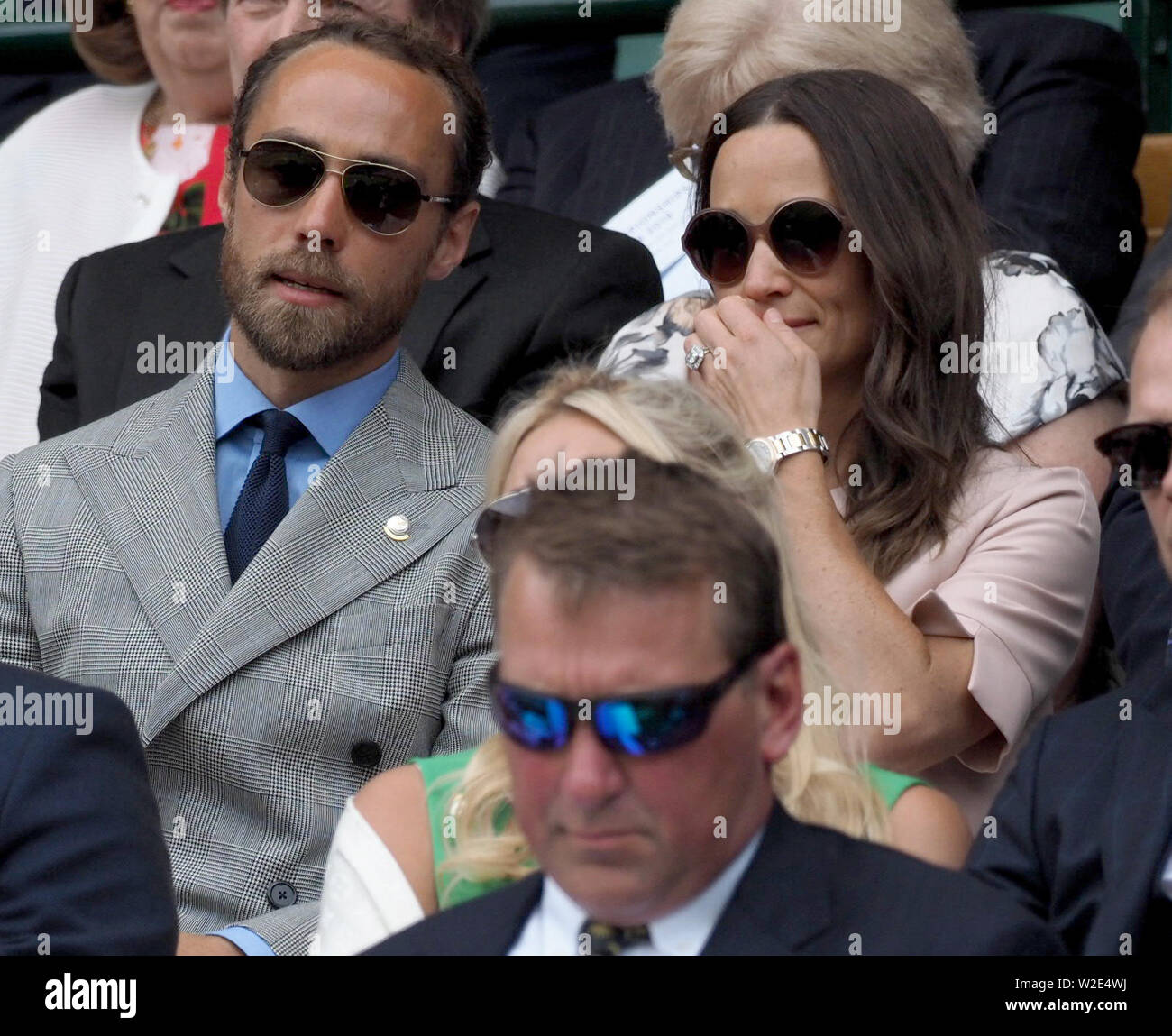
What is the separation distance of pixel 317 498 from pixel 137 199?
1656 mm

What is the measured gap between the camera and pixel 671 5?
16.2 ft

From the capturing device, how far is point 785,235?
300 cm

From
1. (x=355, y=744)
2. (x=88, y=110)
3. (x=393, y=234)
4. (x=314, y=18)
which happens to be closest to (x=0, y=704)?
(x=355, y=744)

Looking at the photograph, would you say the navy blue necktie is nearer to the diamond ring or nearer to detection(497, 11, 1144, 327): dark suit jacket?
the diamond ring

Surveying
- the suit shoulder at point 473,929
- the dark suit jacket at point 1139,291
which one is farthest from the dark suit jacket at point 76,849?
the dark suit jacket at point 1139,291

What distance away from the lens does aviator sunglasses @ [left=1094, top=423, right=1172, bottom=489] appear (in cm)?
231

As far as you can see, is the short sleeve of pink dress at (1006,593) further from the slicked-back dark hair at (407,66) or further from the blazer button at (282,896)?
the slicked-back dark hair at (407,66)

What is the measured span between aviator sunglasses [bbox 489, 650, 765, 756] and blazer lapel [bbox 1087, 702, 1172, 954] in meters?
0.69

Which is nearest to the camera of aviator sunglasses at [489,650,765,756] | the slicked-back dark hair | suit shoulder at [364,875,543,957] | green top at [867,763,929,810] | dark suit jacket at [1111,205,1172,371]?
aviator sunglasses at [489,650,765,756]

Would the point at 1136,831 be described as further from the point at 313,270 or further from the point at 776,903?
the point at 313,270

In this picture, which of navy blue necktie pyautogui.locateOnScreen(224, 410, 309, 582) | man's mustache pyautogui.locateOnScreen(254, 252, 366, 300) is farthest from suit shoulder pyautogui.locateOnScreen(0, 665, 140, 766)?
man's mustache pyautogui.locateOnScreen(254, 252, 366, 300)

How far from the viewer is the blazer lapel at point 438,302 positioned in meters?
3.53

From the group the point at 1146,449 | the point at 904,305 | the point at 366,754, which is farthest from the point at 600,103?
the point at 1146,449

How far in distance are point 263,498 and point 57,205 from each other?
172 centimetres
